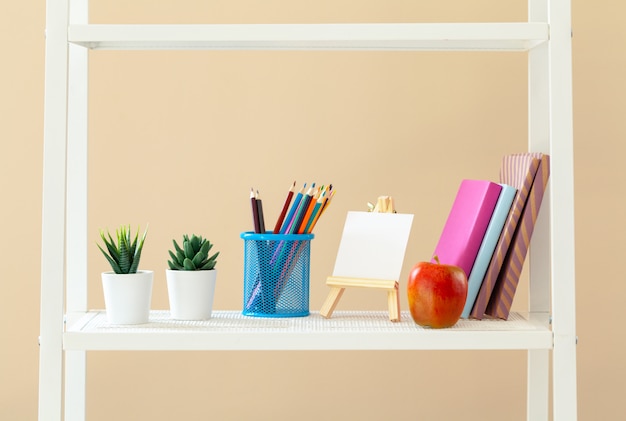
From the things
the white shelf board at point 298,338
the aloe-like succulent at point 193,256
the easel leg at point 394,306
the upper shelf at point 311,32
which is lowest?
the white shelf board at point 298,338

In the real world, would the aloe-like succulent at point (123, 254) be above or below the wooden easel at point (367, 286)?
above

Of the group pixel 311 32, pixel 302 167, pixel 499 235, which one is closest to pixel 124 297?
pixel 311 32

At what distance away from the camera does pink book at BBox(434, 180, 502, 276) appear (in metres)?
1.28

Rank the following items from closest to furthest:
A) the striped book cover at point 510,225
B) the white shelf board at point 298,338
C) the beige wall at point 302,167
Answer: the white shelf board at point 298,338 → the striped book cover at point 510,225 → the beige wall at point 302,167

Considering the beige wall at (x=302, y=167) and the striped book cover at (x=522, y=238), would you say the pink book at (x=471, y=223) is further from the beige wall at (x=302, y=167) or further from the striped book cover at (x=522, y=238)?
the beige wall at (x=302, y=167)

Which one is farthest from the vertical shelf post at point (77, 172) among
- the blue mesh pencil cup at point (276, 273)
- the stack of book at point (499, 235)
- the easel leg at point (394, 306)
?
the stack of book at point (499, 235)

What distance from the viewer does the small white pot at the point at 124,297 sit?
4.02 ft

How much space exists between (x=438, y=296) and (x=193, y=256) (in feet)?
1.26

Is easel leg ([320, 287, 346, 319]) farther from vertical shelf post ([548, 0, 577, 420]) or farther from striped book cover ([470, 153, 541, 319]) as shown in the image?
vertical shelf post ([548, 0, 577, 420])

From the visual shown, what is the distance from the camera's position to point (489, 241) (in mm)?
1281

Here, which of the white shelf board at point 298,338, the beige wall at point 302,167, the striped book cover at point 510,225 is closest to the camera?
the white shelf board at point 298,338

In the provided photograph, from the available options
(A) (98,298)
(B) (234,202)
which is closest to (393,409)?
(B) (234,202)

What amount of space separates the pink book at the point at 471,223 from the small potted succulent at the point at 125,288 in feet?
1.60

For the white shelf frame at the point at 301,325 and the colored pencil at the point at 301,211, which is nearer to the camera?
the white shelf frame at the point at 301,325
